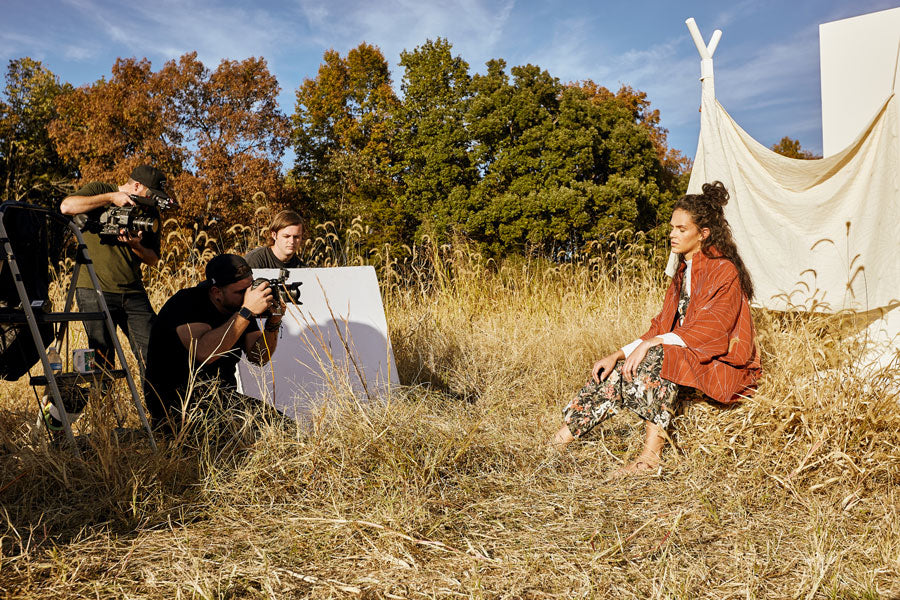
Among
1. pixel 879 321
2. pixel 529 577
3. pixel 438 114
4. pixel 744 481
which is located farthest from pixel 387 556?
pixel 438 114

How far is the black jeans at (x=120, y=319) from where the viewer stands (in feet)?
10.9

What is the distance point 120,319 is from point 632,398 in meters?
2.83

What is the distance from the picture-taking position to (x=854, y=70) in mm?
3867

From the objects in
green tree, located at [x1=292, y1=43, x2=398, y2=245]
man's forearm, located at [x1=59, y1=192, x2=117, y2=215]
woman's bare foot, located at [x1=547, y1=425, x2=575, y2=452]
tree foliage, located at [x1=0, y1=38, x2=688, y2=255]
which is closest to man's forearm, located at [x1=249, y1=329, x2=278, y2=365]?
man's forearm, located at [x1=59, y1=192, x2=117, y2=215]

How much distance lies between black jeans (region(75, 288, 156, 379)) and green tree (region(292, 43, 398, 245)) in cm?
1143

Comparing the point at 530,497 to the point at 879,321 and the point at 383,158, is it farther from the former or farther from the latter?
the point at 383,158

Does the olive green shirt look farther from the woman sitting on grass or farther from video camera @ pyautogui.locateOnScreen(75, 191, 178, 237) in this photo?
the woman sitting on grass

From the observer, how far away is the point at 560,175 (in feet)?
40.4

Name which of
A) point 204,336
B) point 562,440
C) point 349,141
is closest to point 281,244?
point 204,336

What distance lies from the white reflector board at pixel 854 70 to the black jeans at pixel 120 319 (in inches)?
176

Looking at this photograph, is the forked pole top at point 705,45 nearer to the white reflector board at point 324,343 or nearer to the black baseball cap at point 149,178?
the white reflector board at point 324,343

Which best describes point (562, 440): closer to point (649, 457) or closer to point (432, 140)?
point (649, 457)

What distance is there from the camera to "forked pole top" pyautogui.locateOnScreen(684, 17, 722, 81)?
4352 millimetres

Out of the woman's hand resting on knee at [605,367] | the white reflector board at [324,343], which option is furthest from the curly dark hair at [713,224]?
the white reflector board at [324,343]
